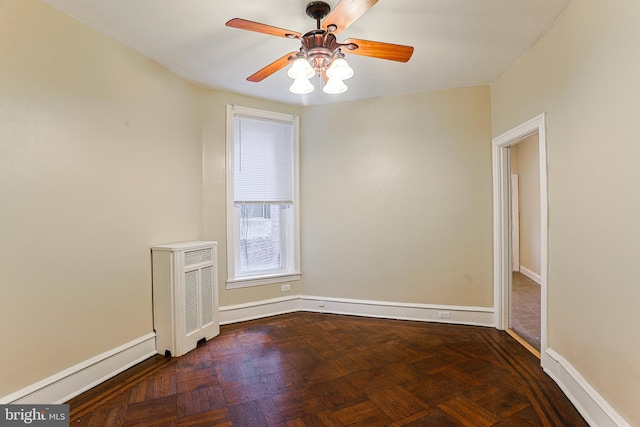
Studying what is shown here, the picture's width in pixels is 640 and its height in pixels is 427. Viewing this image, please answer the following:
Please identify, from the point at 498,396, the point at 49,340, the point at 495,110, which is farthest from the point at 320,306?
the point at 495,110

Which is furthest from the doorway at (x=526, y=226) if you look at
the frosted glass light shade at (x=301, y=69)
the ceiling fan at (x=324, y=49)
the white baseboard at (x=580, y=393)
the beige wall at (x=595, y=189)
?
the frosted glass light shade at (x=301, y=69)

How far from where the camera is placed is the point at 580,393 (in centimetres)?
192

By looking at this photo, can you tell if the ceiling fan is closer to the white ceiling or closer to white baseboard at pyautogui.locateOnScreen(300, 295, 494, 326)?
the white ceiling

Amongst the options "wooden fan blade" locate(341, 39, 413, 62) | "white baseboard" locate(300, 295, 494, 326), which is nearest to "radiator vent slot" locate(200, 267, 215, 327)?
"white baseboard" locate(300, 295, 494, 326)

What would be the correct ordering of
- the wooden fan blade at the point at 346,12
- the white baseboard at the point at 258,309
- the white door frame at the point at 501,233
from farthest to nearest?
the white baseboard at the point at 258,309 → the white door frame at the point at 501,233 → the wooden fan blade at the point at 346,12

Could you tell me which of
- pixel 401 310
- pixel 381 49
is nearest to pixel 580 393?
pixel 401 310

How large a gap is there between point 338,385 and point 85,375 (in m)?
1.78

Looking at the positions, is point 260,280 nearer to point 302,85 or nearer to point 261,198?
point 261,198

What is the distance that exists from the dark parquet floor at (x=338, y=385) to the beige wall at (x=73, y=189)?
48 cm

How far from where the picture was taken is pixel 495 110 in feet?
10.6

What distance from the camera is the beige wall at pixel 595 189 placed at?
1.52m

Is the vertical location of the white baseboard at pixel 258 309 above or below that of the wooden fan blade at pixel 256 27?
below

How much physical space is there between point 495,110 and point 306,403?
3218mm

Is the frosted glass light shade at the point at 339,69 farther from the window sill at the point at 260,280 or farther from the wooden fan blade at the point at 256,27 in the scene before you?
the window sill at the point at 260,280
